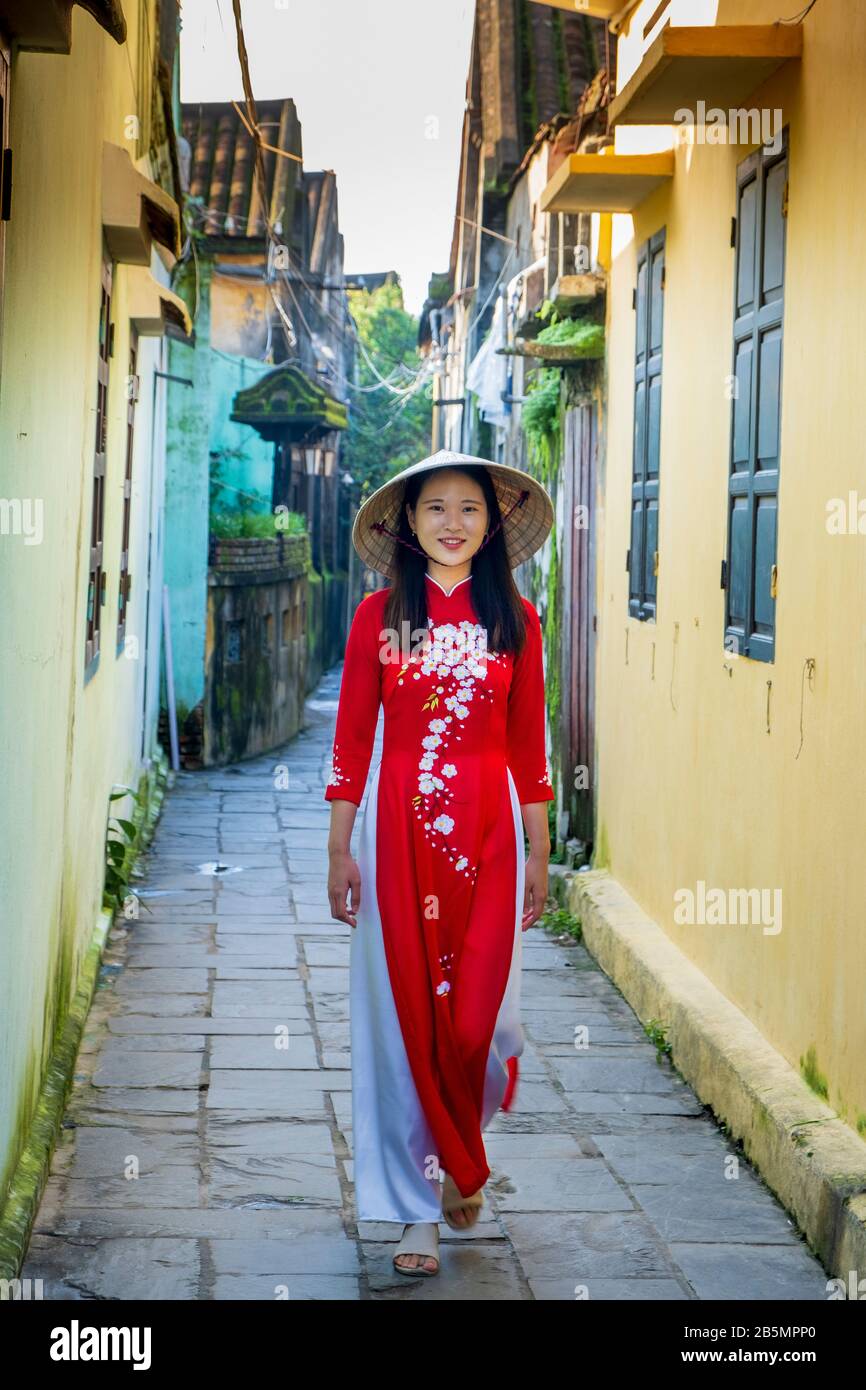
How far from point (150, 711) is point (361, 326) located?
3022 cm

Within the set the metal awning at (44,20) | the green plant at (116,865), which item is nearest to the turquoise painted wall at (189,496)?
the green plant at (116,865)

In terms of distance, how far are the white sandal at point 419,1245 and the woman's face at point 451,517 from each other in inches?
67.6

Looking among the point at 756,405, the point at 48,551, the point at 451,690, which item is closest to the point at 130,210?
the point at 48,551

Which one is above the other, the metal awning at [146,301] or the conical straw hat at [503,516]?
the metal awning at [146,301]

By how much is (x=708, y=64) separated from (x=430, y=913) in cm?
304

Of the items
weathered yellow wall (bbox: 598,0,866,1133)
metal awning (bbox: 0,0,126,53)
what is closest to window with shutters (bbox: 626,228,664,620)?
weathered yellow wall (bbox: 598,0,866,1133)

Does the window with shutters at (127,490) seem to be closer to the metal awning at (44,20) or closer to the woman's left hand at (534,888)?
the woman's left hand at (534,888)

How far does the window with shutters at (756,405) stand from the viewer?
18.1 feet

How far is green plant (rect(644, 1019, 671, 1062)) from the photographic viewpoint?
638 centimetres

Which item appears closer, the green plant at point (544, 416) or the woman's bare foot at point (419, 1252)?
the woman's bare foot at point (419, 1252)

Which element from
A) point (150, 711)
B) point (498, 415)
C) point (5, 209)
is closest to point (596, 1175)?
point (5, 209)

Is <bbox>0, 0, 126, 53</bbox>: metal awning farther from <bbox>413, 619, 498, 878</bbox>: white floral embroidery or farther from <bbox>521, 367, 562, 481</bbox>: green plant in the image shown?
<bbox>521, 367, 562, 481</bbox>: green plant

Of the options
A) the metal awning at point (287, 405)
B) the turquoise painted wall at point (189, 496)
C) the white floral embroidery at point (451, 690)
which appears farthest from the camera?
the metal awning at point (287, 405)

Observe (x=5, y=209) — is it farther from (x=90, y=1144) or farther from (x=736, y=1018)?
(x=736, y=1018)
